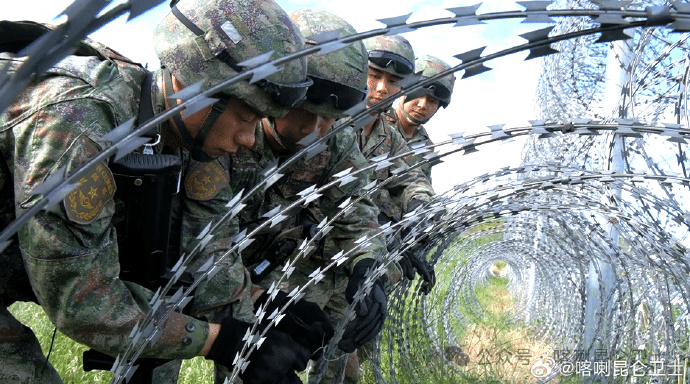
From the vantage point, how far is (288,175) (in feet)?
13.0

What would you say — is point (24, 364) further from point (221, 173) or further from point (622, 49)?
point (622, 49)

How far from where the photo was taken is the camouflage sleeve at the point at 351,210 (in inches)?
160

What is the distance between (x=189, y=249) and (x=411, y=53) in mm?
3890

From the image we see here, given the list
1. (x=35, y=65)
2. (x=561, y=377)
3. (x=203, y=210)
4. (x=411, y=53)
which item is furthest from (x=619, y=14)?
(x=561, y=377)

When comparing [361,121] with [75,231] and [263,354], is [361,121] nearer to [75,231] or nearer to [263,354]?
[75,231]

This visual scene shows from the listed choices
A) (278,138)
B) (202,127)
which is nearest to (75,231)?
(202,127)

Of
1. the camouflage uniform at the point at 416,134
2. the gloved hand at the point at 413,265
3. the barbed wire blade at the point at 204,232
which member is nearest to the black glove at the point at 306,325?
the barbed wire blade at the point at 204,232

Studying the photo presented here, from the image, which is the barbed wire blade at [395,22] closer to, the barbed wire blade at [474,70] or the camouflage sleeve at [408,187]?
the barbed wire blade at [474,70]

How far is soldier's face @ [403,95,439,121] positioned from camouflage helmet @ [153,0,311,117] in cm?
365

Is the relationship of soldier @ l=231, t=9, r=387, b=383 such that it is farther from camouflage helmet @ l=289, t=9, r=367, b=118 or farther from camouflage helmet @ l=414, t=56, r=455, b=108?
camouflage helmet @ l=414, t=56, r=455, b=108

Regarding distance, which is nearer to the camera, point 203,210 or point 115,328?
point 115,328

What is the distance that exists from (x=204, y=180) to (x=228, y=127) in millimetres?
413

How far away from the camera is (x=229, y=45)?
8.11ft

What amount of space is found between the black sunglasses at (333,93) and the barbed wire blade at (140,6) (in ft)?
7.80
